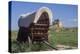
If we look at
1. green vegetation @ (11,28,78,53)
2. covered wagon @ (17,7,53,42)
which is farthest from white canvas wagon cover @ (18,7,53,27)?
green vegetation @ (11,28,78,53)

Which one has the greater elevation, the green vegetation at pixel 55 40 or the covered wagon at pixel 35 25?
the covered wagon at pixel 35 25

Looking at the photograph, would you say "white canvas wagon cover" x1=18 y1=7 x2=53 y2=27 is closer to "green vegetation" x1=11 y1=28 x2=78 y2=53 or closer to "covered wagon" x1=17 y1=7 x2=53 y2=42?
"covered wagon" x1=17 y1=7 x2=53 y2=42

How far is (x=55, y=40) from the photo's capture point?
2059 mm

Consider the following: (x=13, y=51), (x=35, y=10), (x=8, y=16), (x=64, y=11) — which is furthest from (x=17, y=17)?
(x=64, y=11)

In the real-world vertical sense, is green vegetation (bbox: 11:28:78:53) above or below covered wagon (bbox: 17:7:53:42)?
below

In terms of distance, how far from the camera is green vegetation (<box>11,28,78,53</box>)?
190 cm

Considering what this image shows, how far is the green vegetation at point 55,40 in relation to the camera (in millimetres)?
1900

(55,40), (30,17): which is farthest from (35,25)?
(55,40)

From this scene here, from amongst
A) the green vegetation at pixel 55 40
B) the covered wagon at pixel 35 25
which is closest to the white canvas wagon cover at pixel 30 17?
the covered wagon at pixel 35 25

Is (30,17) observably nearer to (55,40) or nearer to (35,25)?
(35,25)

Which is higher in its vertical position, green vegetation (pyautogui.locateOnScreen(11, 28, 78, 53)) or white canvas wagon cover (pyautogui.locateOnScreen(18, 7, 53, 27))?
white canvas wagon cover (pyautogui.locateOnScreen(18, 7, 53, 27))

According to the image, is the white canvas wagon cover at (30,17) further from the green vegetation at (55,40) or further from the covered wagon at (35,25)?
the green vegetation at (55,40)

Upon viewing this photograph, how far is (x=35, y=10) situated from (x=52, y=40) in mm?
382

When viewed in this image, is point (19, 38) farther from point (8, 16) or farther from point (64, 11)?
point (64, 11)
